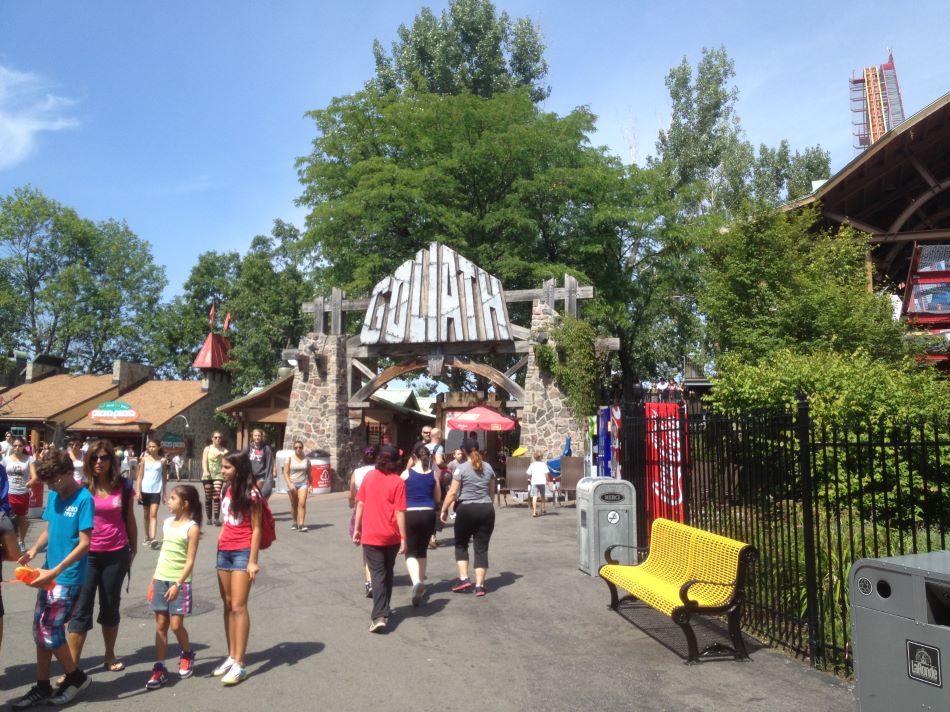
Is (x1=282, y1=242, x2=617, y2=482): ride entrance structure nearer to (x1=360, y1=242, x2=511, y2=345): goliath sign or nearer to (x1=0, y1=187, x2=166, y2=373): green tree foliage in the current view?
(x1=360, y1=242, x2=511, y2=345): goliath sign

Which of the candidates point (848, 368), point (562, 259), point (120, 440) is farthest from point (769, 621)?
point (120, 440)

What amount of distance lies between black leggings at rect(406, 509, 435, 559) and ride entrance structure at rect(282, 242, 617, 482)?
1204 cm

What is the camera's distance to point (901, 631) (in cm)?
350

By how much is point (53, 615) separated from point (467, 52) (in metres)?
34.6

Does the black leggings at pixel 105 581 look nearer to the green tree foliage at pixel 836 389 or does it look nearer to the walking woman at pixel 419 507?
the walking woman at pixel 419 507

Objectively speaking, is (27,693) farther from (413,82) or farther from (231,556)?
(413,82)

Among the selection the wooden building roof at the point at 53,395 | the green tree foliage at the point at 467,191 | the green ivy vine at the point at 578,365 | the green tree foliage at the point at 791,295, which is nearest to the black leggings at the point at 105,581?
the green tree foliage at the point at 791,295

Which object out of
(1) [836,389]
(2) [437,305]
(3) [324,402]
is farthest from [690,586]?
(3) [324,402]

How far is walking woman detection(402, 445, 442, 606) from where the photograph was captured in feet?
25.9

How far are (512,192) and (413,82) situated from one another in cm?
1101

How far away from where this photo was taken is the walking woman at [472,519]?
8297mm

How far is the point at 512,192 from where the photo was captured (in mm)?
27203

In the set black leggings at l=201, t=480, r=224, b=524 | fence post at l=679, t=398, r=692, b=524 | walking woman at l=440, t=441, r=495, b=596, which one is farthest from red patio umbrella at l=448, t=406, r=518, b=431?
fence post at l=679, t=398, r=692, b=524

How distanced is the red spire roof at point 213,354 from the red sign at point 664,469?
35880 millimetres
